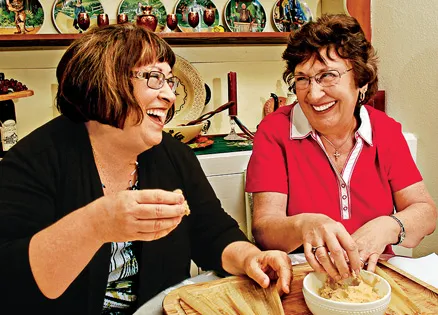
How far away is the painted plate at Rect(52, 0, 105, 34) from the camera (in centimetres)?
245

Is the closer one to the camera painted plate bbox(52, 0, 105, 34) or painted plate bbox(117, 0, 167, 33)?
painted plate bbox(52, 0, 105, 34)

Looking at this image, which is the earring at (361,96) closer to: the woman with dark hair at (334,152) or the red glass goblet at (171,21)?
the woman with dark hair at (334,152)

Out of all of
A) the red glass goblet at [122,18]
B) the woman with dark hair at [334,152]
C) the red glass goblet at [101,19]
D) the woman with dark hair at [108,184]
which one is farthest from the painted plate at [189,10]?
the woman with dark hair at [108,184]

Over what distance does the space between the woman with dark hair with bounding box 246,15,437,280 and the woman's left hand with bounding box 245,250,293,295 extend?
0.27 meters

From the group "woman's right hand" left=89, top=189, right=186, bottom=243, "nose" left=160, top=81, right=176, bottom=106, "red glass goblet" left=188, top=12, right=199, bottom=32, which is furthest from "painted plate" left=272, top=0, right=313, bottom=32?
"woman's right hand" left=89, top=189, right=186, bottom=243

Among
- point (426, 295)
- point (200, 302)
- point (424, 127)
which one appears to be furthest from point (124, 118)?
point (424, 127)

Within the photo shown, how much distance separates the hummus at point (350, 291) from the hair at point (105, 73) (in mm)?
670

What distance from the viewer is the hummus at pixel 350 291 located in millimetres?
1015

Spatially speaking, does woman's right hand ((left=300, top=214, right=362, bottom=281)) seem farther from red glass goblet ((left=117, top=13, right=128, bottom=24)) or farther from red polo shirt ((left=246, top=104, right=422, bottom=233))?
red glass goblet ((left=117, top=13, right=128, bottom=24))

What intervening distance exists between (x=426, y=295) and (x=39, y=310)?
0.98 metres

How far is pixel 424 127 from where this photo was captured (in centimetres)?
237

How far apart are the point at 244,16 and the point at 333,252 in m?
1.95

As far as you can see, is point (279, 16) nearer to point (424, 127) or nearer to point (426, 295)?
point (424, 127)

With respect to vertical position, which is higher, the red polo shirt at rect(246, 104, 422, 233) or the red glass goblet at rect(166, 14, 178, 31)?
the red glass goblet at rect(166, 14, 178, 31)
